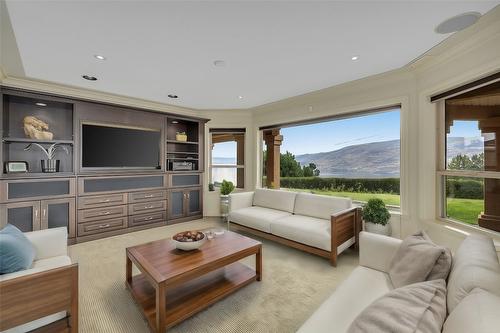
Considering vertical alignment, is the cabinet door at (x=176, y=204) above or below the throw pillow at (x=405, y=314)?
below

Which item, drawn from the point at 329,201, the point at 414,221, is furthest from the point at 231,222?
the point at 414,221

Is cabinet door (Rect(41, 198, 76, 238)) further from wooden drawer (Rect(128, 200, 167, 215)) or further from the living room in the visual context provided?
wooden drawer (Rect(128, 200, 167, 215))

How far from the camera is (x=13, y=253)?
151 centimetres

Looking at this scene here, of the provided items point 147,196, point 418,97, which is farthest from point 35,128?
point 418,97

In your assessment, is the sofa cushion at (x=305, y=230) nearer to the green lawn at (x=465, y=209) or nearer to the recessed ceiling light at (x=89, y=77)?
the green lawn at (x=465, y=209)

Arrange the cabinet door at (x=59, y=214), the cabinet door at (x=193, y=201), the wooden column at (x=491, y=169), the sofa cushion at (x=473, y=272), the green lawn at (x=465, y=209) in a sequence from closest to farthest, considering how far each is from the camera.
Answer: the sofa cushion at (x=473, y=272) → the wooden column at (x=491, y=169) → the green lawn at (x=465, y=209) → the cabinet door at (x=59, y=214) → the cabinet door at (x=193, y=201)

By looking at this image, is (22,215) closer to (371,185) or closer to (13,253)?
(13,253)

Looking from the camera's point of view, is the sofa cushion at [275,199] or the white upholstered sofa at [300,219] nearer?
the white upholstered sofa at [300,219]

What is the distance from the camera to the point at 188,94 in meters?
4.03

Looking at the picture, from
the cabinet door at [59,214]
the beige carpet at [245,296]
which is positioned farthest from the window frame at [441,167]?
the cabinet door at [59,214]

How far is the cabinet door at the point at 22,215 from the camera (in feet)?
9.92

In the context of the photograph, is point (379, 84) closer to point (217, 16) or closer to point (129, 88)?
point (217, 16)

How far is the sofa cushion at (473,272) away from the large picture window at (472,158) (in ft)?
5.08

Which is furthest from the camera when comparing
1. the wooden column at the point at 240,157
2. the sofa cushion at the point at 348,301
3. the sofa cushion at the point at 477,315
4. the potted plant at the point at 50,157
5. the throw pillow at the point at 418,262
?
the wooden column at the point at 240,157
